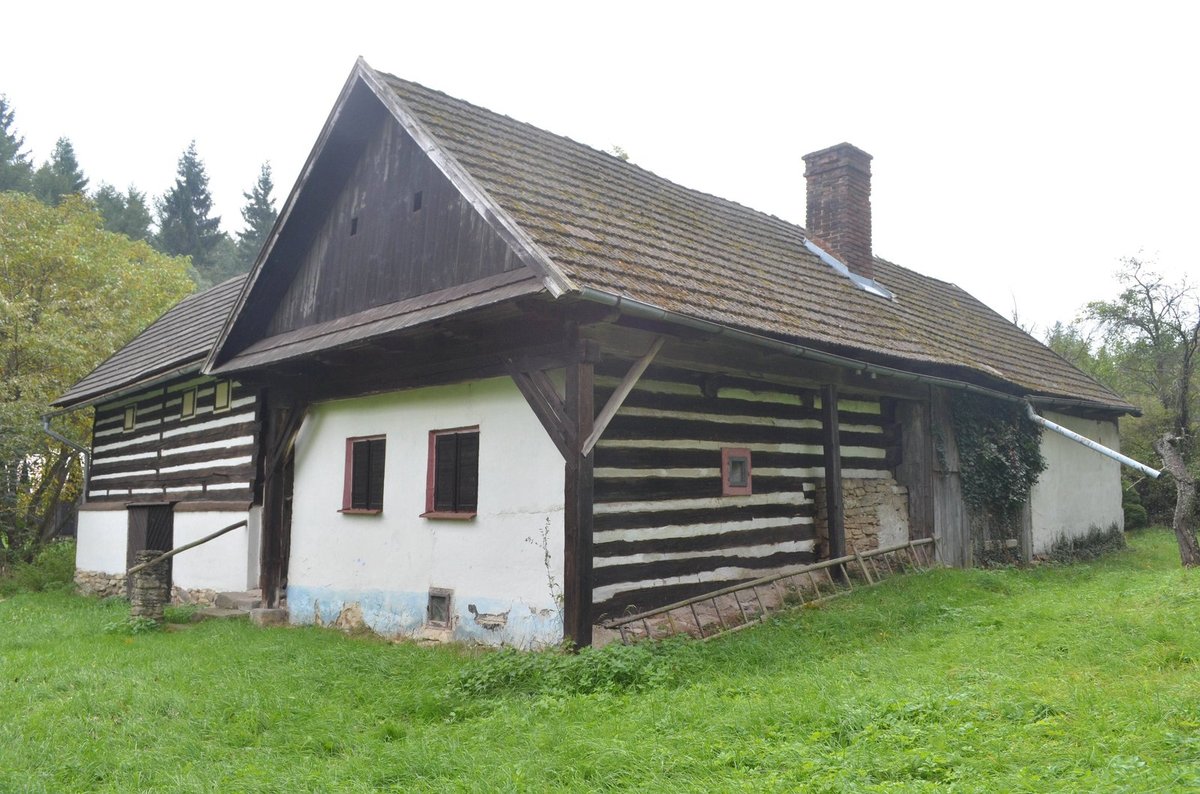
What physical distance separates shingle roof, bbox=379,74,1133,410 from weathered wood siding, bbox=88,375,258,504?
5.46 meters

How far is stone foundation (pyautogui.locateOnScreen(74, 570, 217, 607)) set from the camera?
1312 centimetres

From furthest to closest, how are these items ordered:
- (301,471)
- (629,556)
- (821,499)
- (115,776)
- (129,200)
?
(129,200) → (301,471) → (821,499) → (629,556) → (115,776)

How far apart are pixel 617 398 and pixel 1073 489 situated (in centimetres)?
1095

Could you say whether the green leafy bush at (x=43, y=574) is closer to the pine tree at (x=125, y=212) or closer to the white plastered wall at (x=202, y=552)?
the white plastered wall at (x=202, y=552)

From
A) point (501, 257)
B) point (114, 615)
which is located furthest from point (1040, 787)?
→ point (114, 615)

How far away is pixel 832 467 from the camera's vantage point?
10242 mm

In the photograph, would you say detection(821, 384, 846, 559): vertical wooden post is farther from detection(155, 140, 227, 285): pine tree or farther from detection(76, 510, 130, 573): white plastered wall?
detection(155, 140, 227, 285): pine tree

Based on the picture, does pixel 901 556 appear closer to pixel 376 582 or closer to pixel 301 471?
pixel 376 582

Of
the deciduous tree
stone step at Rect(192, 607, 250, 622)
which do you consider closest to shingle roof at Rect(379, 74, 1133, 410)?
stone step at Rect(192, 607, 250, 622)

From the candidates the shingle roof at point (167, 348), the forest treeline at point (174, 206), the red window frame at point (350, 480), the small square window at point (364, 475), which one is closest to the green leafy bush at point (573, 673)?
the small square window at point (364, 475)

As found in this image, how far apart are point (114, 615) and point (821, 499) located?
949 cm

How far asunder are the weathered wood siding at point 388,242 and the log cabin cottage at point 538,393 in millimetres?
36

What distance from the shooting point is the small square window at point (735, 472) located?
9.23 metres

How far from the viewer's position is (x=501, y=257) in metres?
8.38
